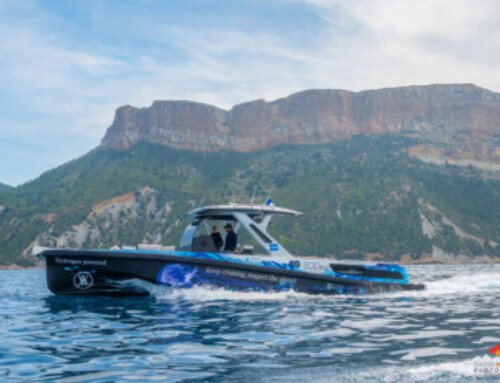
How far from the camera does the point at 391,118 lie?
18325 centimetres

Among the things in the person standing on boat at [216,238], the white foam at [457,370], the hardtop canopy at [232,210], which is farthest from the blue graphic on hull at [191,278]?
the white foam at [457,370]

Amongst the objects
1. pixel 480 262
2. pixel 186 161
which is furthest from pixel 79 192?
pixel 480 262

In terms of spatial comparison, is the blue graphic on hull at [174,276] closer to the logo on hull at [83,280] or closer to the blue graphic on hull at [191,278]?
the blue graphic on hull at [191,278]

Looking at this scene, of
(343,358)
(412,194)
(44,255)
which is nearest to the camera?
(343,358)

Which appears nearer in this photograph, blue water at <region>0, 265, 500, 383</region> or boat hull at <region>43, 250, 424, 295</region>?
blue water at <region>0, 265, 500, 383</region>

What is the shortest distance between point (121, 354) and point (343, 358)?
9.54ft

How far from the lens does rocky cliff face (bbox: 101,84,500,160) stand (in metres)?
175

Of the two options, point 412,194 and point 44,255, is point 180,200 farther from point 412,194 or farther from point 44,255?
point 44,255

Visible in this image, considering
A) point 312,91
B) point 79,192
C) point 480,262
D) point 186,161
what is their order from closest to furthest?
point 480,262, point 79,192, point 186,161, point 312,91

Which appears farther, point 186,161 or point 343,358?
point 186,161

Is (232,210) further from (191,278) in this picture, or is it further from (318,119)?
(318,119)

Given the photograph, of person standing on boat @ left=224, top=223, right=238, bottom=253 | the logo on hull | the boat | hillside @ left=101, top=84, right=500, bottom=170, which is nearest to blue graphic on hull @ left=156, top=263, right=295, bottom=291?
the boat

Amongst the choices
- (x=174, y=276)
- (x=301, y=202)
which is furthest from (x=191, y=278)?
(x=301, y=202)

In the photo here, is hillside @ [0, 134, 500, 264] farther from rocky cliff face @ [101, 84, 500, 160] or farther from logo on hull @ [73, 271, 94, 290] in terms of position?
logo on hull @ [73, 271, 94, 290]
